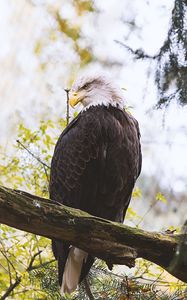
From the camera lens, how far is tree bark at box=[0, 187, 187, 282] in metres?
2.15

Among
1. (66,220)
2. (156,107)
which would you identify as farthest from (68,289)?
(156,107)

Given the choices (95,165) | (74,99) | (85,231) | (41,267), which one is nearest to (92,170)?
(95,165)

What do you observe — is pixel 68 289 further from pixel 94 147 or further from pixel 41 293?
pixel 94 147

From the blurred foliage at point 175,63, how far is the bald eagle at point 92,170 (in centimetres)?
98

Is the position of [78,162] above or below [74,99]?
below

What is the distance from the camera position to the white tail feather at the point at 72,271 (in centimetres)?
314

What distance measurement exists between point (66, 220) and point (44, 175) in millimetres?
1701

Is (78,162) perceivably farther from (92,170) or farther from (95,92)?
(95,92)

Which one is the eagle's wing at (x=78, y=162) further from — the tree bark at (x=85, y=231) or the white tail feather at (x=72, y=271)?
the tree bark at (x=85, y=231)

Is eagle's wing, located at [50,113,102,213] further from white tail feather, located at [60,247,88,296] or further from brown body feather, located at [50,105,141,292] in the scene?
white tail feather, located at [60,247,88,296]

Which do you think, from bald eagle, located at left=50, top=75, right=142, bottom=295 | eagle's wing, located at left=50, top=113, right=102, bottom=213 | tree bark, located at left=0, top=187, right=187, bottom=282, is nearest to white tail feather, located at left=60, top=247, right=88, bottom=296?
bald eagle, located at left=50, top=75, right=142, bottom=295

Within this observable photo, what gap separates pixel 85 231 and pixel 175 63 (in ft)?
2.52

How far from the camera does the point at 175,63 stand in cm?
219

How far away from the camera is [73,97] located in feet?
11.7
